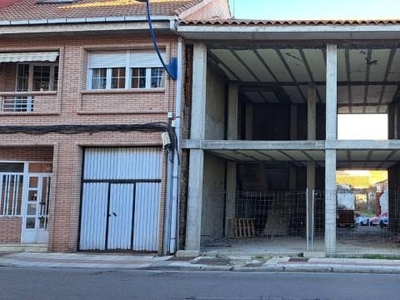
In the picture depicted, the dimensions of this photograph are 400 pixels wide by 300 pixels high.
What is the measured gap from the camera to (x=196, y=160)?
16.0 meters

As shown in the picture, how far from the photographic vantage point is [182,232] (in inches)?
625

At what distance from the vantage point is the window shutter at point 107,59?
16578 millimetres

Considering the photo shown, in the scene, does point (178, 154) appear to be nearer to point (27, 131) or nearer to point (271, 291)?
point (27, 131)

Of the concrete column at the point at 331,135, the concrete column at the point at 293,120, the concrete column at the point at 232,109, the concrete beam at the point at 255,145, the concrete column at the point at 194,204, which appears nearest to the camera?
the concrete column at the point at 331,135

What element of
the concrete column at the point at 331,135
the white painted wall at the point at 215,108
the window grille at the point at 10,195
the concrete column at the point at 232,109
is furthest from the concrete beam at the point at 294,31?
the window grille at the point at 10,195

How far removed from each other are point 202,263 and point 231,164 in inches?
323

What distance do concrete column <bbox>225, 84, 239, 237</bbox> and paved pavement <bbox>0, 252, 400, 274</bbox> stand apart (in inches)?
241

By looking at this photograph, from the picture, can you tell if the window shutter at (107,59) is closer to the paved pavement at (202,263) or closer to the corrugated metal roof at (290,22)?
the corrugated metal roof at (290,22)

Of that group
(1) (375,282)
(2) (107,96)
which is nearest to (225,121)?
(2) (107,96)

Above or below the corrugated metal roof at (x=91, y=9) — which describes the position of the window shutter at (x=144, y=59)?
below

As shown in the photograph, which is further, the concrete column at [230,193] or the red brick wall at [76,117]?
the concrete column at [230,193]

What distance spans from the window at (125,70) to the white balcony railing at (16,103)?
6.78 ft

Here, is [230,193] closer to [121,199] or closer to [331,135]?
[121,199]

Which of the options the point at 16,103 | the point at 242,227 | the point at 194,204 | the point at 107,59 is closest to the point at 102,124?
the point at 107,59
